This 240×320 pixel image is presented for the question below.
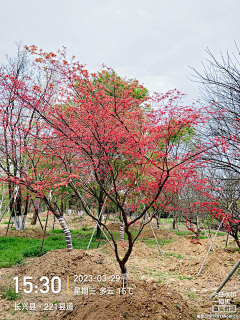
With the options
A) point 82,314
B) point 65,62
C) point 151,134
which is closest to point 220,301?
point 82,314

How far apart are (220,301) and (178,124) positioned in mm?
3702

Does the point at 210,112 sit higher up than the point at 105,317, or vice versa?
the point at 210,112

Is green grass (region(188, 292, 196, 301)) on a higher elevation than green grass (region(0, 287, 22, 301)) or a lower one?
lower

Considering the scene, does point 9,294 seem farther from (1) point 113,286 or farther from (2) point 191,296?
(2) point 191,296

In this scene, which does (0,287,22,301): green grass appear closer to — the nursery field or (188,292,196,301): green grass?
the nursery field

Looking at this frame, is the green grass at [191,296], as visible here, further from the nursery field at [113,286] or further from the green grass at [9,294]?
the green grass at [9,294]

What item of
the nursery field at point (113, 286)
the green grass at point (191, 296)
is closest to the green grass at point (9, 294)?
the nursery field at point (113, 286)

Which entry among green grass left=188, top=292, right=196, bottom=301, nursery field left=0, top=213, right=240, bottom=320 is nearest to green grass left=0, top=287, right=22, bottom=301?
nursery field left=0, top=213, right=240, bottom=320

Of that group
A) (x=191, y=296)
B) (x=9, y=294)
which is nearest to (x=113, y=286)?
(x=191, y=296)

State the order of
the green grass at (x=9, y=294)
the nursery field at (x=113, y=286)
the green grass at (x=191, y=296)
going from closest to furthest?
1. the nursery field at (x=113, y=286)
2. the green grass at (x=9, y=294)
3. the green grass at (x=191, y=296)

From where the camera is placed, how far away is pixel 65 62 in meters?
5.64

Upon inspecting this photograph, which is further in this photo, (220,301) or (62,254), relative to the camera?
(62,254)

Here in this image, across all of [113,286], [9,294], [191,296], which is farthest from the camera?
[191,296]

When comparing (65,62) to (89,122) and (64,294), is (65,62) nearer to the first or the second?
(89,122)
